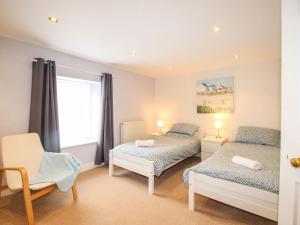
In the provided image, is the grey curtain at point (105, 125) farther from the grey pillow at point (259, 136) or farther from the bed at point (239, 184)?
the grey pillow at point (259, 136)

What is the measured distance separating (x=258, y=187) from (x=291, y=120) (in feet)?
3.04

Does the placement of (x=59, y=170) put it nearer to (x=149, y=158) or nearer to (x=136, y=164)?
(x=136, y=164)

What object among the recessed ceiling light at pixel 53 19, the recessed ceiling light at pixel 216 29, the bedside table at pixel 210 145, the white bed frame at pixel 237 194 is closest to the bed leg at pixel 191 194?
the white bed frame at pixel 237 194

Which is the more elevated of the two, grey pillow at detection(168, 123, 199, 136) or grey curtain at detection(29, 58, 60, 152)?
grey curtain at detection(29, 58, 60, 152)

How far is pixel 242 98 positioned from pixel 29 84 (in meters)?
3.97

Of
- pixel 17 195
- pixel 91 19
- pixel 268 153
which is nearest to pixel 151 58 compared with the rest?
pixel 91 19

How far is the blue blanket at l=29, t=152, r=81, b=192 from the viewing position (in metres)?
1.97

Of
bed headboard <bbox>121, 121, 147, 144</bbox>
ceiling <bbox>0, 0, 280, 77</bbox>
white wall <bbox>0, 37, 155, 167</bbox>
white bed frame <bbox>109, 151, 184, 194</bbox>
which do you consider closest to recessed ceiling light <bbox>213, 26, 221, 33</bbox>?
ceiling <bbox>0, 0, 280, 77</bbox>

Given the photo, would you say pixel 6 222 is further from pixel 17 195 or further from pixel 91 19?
pixel 91 19

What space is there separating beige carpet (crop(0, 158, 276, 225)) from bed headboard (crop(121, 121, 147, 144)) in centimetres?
134

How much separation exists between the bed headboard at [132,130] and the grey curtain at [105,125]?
42 centimetres

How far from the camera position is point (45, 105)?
2.60 meters

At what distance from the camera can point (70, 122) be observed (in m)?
3.28

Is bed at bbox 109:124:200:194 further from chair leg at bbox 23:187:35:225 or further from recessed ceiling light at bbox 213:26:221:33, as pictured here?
recessed ceiling light at bbox 213:26:221:33
